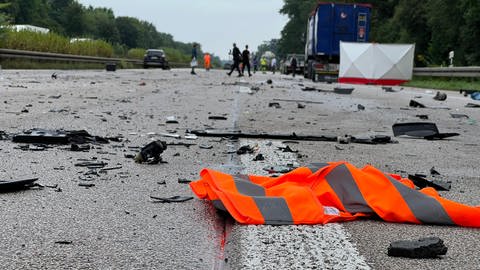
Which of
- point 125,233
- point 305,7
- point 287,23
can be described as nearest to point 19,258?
point 125,233

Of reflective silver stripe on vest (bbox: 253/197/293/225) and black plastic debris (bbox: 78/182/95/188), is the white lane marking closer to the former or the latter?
reflective silver stripe on vest (bbox: 253/197/293/225)

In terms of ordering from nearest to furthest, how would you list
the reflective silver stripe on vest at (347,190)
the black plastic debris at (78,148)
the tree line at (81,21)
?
the reflective silver stripe on vest at (347,190)
the black plastic debris at (78,148)
the tree line at (81,21)

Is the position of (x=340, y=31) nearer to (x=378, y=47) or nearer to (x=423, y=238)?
(x=378, y=47)

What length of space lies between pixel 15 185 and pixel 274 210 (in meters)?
1.62

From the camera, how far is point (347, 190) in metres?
3.30

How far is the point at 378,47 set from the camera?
21.3 m

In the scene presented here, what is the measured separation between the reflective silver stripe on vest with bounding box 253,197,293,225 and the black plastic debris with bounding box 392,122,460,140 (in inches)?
176

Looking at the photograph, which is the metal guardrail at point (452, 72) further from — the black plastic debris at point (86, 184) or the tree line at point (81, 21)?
the tree line at point (81, 21)

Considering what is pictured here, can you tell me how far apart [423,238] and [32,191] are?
2245mm

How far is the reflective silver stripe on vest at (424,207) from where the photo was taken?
121 inches

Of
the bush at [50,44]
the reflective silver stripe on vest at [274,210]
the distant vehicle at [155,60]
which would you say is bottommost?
the distant vehicle at [155,60]

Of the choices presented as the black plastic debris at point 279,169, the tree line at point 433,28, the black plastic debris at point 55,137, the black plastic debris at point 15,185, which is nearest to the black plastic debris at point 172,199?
the black plastic debris at point 15,185

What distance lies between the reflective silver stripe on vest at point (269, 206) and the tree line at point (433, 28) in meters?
34.8

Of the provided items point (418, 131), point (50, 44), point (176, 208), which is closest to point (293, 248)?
point (176, 208)
